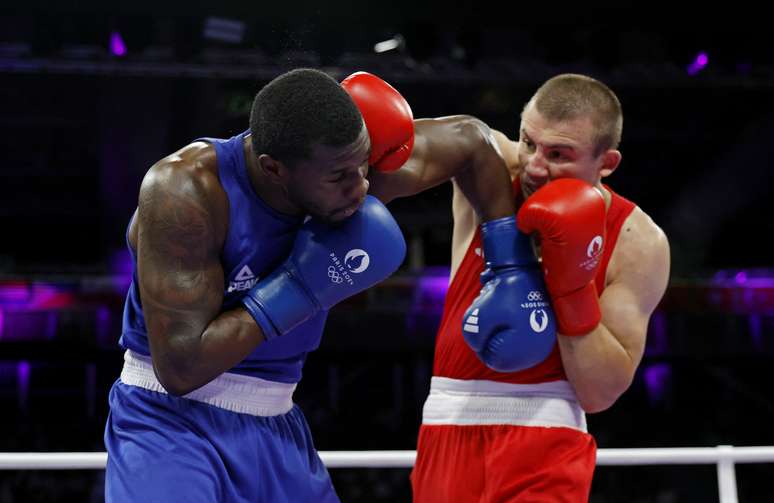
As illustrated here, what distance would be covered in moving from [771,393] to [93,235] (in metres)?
8.26

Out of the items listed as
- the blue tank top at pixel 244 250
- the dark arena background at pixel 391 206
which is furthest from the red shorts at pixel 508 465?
the dark arena background at pixel 391 206

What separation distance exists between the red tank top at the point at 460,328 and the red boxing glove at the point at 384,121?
43 centimetres

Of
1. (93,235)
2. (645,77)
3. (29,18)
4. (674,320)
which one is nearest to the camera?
(29,18)

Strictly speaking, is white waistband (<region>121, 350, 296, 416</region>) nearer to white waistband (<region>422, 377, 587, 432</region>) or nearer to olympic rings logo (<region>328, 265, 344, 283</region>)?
olympic rings logo (<region>328, 265, 344, 283</region>)

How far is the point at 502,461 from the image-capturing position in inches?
83.6

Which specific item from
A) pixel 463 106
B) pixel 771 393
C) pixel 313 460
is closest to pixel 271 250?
pixel 313 460

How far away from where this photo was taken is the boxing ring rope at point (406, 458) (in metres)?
2.41

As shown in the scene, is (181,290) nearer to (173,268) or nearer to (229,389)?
(173,268)

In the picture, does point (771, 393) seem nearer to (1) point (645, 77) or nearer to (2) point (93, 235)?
(1) point (645, 77)

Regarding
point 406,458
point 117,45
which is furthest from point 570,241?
point 117,45

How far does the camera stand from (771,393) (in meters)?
10.3

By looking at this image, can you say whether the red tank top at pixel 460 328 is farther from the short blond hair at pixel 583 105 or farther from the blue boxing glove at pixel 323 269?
the blue boxing glove at pixel 323 269

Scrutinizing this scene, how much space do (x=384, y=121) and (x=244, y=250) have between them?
1.26ft

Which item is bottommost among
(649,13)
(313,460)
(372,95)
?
(313,460)
